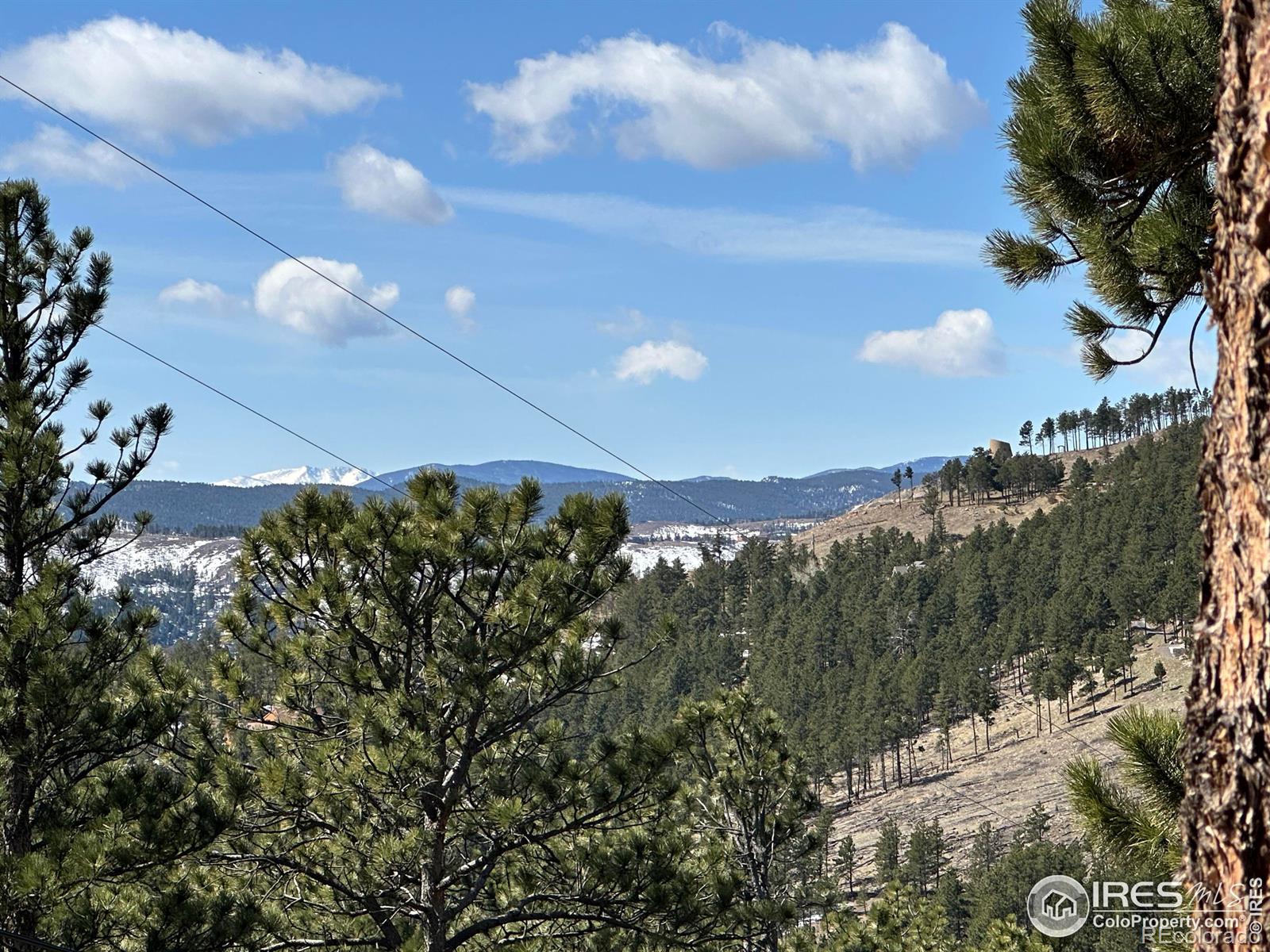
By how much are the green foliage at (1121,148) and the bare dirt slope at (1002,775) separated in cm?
7182

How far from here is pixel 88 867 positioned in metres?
6.77

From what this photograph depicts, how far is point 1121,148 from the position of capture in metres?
5.28

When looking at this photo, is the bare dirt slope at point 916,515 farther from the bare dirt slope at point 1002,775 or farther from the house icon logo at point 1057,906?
the house icon logo at point 1057,906

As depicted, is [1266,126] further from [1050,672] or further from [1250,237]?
[1050,672]

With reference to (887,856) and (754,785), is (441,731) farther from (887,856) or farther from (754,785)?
(887,856)

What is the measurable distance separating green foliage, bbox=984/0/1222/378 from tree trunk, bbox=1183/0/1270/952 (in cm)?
238

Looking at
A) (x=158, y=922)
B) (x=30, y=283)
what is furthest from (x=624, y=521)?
(x=30, y=283)

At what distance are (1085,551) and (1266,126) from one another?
104951 millimetres

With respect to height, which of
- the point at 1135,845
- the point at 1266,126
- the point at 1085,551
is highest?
the point at 1085,551

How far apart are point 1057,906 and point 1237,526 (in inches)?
225

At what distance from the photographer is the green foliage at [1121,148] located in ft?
16.0

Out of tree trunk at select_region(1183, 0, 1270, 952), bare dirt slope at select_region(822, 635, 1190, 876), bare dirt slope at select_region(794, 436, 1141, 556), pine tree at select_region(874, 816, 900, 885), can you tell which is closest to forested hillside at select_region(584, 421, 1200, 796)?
bare dirt slope at select_region(822, 635, 1190, 876)

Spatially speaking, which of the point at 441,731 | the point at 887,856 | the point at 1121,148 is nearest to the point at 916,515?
the point at 887,856

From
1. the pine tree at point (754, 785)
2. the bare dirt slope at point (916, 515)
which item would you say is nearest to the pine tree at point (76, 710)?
the pine tree at point (754, 785)
